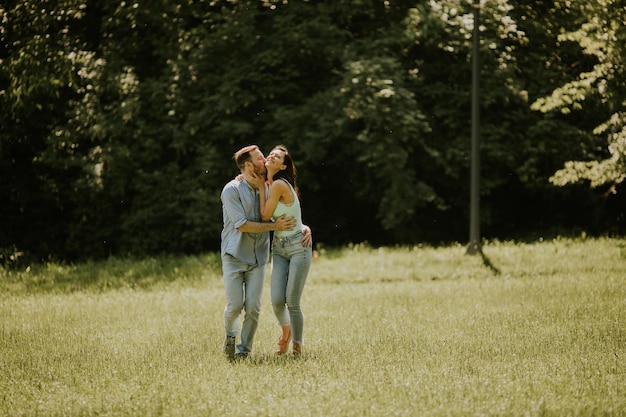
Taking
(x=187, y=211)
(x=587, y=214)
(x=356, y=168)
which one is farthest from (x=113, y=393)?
(x=587, y=214)

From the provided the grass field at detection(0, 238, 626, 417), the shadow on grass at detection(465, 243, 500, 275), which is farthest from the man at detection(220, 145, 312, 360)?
the shadow on grass at detection(465, 243, 500, 275)

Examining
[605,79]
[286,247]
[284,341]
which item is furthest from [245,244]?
[605,79]

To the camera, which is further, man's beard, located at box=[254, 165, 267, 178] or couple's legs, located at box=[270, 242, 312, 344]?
man's beard, located at box=[254, 165, 267, 178]

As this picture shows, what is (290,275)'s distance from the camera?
7.29 m

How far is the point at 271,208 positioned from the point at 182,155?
12.2m

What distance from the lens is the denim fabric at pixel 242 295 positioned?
745cm

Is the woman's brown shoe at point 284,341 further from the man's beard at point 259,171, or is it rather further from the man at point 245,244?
the man's beard at point 259,171

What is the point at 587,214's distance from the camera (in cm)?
2084

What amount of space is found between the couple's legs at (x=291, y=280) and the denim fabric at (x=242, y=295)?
23 centimetres

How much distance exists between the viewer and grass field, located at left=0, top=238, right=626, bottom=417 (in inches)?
222

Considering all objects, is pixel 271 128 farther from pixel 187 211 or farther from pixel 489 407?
pixel 489 407

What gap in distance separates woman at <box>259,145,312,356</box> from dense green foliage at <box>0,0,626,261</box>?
9.36 meters

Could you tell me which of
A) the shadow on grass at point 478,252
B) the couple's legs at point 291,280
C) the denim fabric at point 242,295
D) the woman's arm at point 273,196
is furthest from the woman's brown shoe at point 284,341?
the shadow on grass at point 478,252

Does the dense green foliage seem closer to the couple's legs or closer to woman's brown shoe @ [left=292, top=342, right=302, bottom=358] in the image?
the couple's legs
